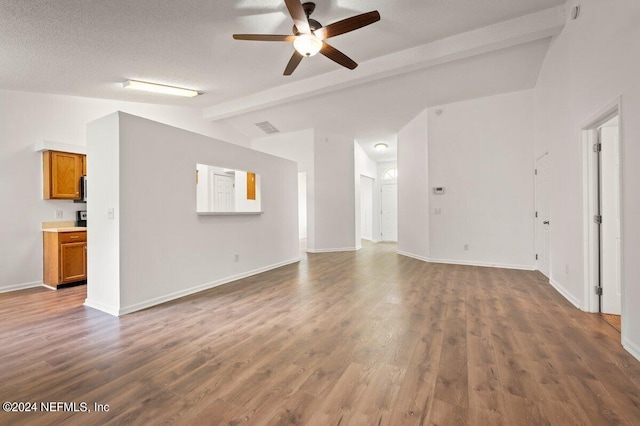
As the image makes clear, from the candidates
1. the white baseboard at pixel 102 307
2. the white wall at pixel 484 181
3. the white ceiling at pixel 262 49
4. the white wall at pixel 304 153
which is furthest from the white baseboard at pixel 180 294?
the white wall at pixel 484 181

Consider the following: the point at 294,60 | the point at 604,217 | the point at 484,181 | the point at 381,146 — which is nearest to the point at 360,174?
the point at 381,146

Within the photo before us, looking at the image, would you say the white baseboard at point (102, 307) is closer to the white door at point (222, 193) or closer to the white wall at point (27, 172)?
the white wall at point (27, 172)

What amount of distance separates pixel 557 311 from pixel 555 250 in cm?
126

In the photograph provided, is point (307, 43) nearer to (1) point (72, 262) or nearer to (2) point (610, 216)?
(2) point (610, 216)

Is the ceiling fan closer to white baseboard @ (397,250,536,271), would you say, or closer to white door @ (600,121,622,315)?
white door @ (600,121,622,315)

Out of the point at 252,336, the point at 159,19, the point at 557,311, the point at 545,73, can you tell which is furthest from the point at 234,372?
the point at 545,73

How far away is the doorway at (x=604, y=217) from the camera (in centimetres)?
297

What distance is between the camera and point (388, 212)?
10211 mm

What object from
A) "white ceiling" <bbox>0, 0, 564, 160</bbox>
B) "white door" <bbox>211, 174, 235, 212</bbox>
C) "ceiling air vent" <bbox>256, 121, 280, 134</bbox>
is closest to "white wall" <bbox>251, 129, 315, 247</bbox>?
"ceiling air vent" <bbox>256, 121, 280, 134</bbox>

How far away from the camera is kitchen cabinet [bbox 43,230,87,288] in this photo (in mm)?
4223

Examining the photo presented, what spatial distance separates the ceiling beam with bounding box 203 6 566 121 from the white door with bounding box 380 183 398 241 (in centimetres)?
565

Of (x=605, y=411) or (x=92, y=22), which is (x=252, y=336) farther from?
(x=92, y=22)

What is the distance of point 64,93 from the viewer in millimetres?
4605

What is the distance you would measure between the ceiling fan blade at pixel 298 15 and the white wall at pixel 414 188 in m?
3.97
